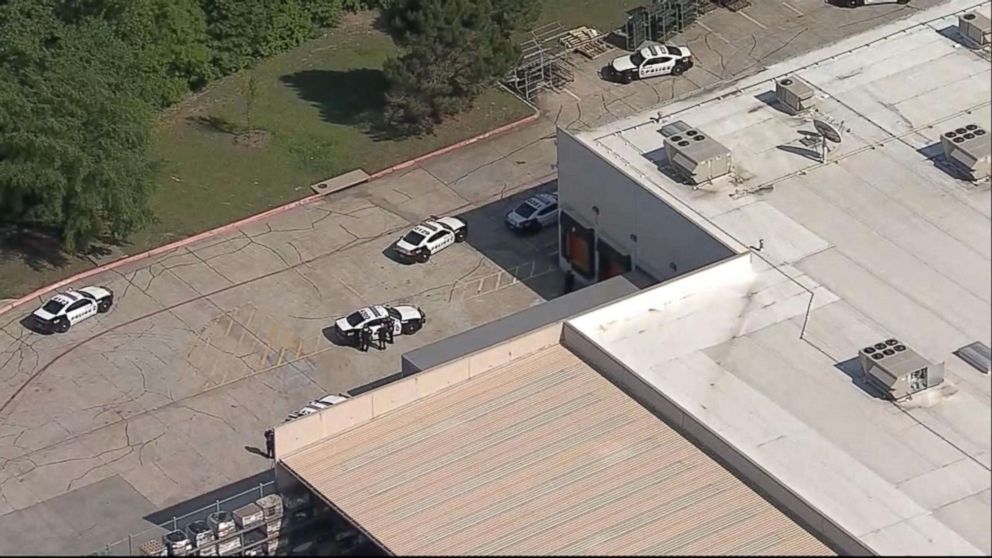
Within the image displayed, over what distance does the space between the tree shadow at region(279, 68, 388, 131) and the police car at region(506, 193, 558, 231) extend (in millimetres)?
10433

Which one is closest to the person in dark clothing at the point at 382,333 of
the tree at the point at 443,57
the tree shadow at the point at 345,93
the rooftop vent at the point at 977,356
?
the tree at the point at 443,57

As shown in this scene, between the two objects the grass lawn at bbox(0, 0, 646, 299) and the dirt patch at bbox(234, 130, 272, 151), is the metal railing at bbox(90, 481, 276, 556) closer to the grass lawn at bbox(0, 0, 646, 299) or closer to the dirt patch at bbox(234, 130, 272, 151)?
the grass lawn at bbox(0, 0, 646, 299)

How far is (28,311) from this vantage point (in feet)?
254

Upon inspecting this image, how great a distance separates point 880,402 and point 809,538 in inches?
257

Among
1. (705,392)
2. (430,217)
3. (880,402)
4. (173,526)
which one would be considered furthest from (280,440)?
(430,217)

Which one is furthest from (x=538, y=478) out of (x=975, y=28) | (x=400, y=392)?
(x=975, y=28)

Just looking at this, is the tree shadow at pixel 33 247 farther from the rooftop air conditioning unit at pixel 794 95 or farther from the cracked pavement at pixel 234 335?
the rooftop air conditioning unit at pixel 794 95

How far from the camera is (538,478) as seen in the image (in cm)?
5819

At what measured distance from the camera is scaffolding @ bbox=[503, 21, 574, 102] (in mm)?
89500

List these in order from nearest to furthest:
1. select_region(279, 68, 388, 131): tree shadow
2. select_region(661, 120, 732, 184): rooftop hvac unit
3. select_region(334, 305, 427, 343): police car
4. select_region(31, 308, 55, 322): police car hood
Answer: select_region(661, 120, 732, 184): rooftop hvac unit → select_region(334, 305, 427, 343): police car → select_region(31, 308, 55, 322): police car hood → select_region(279, 68, 388, 131): tree shadow

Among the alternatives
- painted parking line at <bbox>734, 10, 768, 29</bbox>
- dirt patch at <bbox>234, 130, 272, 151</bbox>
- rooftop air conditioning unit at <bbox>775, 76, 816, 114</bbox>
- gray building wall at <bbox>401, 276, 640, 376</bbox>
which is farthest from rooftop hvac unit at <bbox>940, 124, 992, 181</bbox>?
dirt patch at <bbox>234, 130, 272, 151</bbox>

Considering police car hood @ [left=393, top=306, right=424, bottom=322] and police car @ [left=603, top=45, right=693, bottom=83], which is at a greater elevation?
police car @ [left=603, top=45, right=693, bottom=83]

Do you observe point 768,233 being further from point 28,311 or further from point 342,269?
point 28,311

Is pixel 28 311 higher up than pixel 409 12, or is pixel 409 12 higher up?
pixel 409 12
